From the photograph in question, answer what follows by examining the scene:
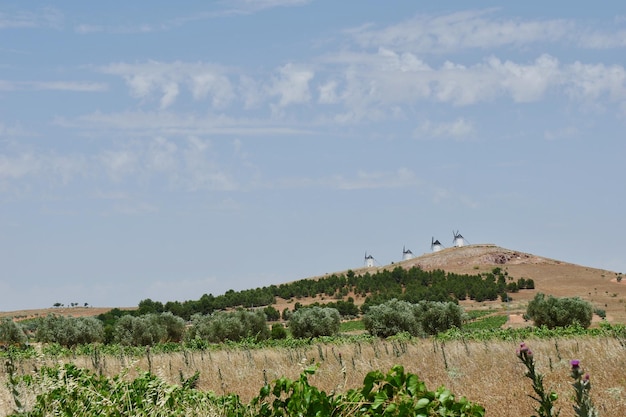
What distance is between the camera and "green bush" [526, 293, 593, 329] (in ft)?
151

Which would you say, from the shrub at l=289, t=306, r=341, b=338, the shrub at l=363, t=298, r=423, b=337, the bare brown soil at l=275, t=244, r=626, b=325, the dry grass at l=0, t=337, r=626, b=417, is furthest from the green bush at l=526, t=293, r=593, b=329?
the bare brown soil at l=275, t=244, r=626, b=325

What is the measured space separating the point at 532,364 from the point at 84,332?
48.6m

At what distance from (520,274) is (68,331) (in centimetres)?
8753

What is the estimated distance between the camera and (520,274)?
390 feet

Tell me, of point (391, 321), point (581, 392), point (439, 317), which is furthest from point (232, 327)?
point (581, 392)

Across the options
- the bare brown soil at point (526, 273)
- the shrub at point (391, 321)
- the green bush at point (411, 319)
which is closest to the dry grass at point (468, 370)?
the shrub at point (391, 321)

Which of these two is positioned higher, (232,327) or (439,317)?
(232,327)

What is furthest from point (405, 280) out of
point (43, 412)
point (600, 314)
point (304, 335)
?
point (43, 412)

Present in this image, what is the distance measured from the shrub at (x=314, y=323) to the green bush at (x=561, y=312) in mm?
13899

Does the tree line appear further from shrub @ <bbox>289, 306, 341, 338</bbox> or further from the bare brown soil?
shrub @ <bbox>289, 306, 341, 338</bbox>

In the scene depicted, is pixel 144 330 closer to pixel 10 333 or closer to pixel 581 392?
pixel 10 333

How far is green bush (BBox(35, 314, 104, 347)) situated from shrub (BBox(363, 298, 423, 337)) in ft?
63.7

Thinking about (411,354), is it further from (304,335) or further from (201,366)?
(304,335)

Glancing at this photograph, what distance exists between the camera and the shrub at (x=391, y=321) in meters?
43.9
